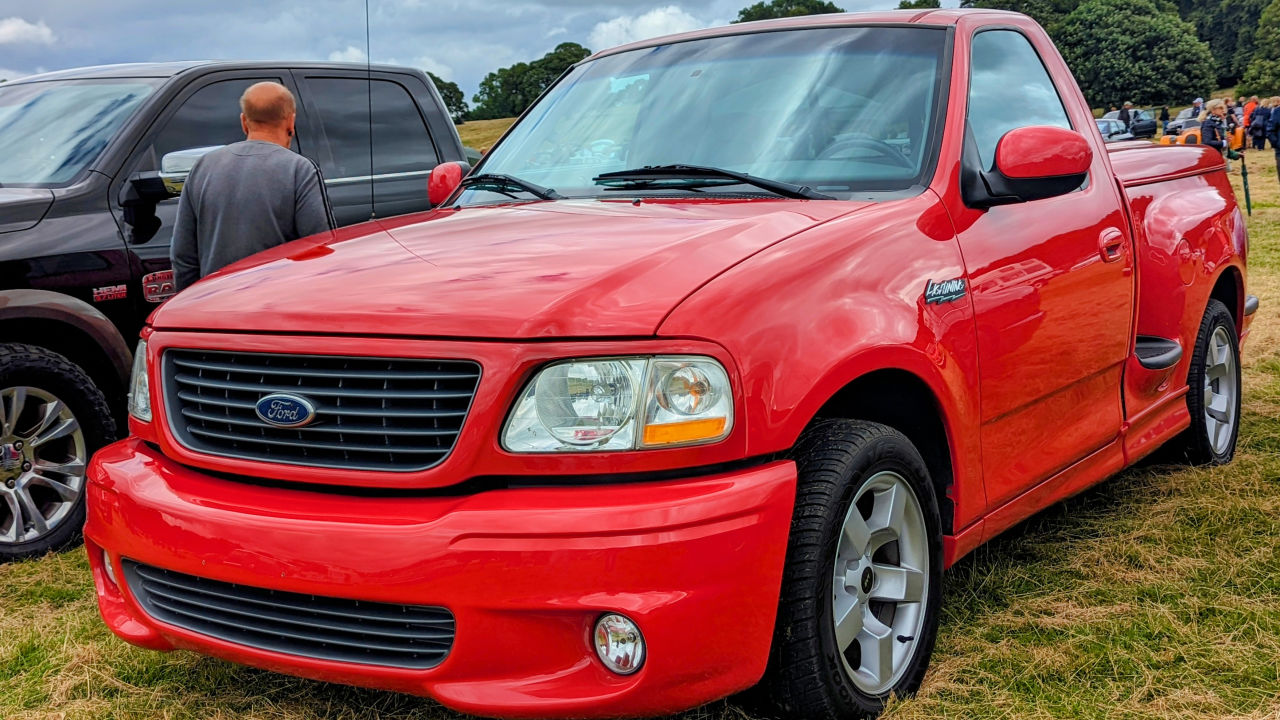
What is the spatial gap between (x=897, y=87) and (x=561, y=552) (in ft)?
6.32

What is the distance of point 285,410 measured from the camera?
2.60m

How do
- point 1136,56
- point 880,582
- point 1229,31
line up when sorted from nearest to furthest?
1. point 880,582
2. point 1136,56
3. point 1229,31

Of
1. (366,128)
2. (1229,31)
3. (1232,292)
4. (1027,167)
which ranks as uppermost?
(1027,167)

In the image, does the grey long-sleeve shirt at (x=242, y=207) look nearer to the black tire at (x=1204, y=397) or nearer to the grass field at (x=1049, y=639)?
the grass field at (x=1049, y=639)

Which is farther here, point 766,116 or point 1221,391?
point 1221,391

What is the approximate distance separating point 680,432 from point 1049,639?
1612 millimetres

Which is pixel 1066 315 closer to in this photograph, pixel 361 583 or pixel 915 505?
pixel 915 505

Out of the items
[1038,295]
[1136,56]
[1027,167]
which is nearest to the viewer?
[1027,167]

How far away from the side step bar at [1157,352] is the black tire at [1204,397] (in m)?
0.33

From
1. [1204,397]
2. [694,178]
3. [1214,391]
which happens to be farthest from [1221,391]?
[694,178]

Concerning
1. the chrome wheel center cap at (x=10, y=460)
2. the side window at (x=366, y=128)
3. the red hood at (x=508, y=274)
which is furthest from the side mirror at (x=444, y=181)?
the chrome wheel center cap at (x=10, y=460)

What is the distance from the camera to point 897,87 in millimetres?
3592

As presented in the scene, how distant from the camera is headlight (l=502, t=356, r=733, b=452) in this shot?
2.42m

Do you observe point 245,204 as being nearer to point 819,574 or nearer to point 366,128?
point 366,128
